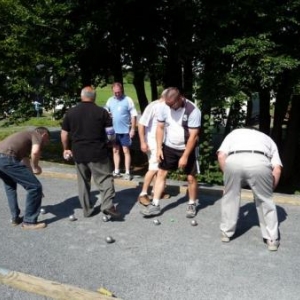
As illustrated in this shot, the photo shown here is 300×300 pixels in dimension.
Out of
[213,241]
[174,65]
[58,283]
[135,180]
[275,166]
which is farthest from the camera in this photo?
[174,65]

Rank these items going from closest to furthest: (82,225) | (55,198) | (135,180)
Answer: (82,225) < (55,198) < (135,180)

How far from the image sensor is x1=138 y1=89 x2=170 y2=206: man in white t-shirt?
692 cm

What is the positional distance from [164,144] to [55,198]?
2178mm

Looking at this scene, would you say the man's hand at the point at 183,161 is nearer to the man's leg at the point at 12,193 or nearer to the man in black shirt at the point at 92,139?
the man in black shirt at the point at 92,139

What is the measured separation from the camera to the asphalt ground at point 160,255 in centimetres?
438

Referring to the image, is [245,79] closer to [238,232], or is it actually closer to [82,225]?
[238,232]

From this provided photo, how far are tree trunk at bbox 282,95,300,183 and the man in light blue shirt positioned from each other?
469 cm

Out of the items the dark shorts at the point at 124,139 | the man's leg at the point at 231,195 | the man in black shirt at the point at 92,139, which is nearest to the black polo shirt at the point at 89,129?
the man in black shirt at the point at 92,139

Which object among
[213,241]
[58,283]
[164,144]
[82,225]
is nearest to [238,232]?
[213,241]

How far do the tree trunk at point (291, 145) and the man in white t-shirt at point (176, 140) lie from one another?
5.81 m

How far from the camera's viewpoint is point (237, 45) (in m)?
8.45

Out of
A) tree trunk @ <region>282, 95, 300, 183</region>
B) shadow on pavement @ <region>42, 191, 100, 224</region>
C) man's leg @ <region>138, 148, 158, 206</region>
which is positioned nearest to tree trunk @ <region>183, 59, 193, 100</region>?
tree trunk @ <region>282, 95, 300, 183</region>

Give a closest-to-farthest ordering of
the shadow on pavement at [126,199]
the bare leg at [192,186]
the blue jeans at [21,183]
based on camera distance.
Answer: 1. the blue jeans at [21,183]
2. the bare leg at [192,186]
3. the shadow on pavement at [126,199]

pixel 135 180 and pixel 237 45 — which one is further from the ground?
pixel 237 45
